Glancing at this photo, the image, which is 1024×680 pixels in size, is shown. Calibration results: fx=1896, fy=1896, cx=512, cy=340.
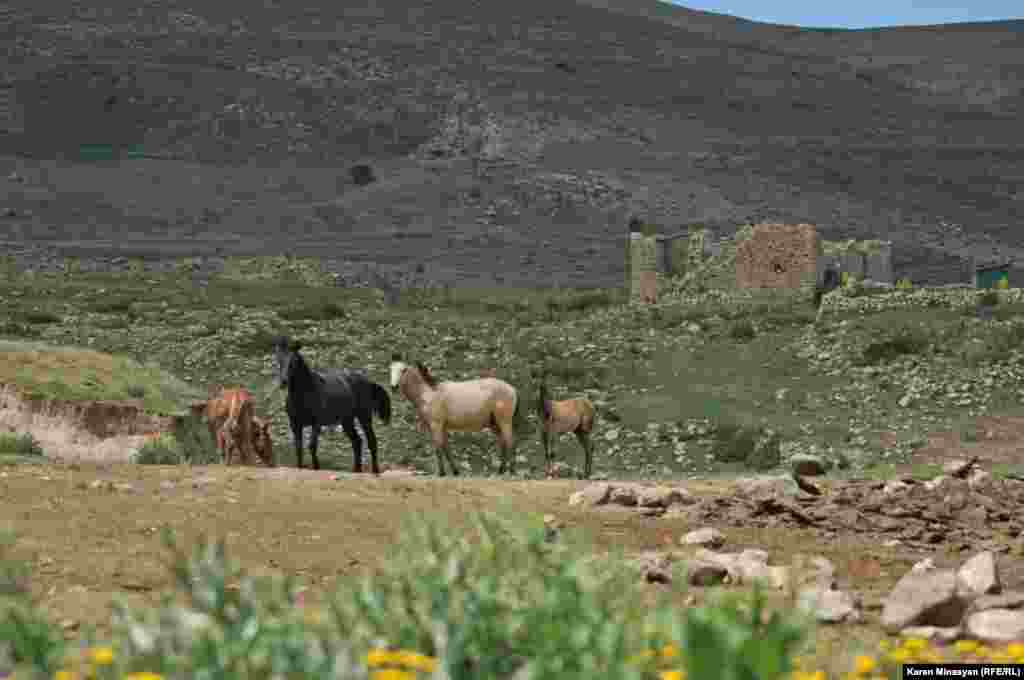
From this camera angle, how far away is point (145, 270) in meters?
61.5

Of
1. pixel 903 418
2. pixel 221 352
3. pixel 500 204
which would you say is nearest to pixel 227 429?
pixel 903 418

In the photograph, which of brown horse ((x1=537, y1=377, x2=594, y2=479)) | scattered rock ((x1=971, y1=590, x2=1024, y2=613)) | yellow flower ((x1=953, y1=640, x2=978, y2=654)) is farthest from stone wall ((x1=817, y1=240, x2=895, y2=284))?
yellow flower ((x1=953, y1=640, x2=978, y2=654))

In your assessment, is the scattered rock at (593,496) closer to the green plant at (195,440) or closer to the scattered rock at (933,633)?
the green plant at (195,440)

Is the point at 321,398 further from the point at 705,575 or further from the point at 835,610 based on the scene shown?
the point at 835,610

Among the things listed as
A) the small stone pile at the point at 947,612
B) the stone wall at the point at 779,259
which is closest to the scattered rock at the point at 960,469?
the small stone pile at the point at 947,612

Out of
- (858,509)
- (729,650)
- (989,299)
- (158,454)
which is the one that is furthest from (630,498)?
(989,299)

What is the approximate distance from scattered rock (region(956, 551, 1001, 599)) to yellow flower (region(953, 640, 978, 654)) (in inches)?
67.1

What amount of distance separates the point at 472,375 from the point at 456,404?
1275 centimetres

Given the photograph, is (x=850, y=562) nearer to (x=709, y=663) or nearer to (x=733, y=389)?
(x=709, y=663)

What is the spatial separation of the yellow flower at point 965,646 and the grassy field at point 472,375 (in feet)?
1.29

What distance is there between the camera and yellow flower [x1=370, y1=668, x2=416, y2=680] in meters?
5.11

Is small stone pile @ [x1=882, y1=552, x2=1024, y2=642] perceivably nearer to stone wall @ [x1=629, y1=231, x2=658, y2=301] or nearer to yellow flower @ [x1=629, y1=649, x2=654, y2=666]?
yellow flower @ [x1=629, y1=649, x2=654, y2=666]

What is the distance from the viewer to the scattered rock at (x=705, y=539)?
11.9 metres

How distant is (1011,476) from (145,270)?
4692cm
